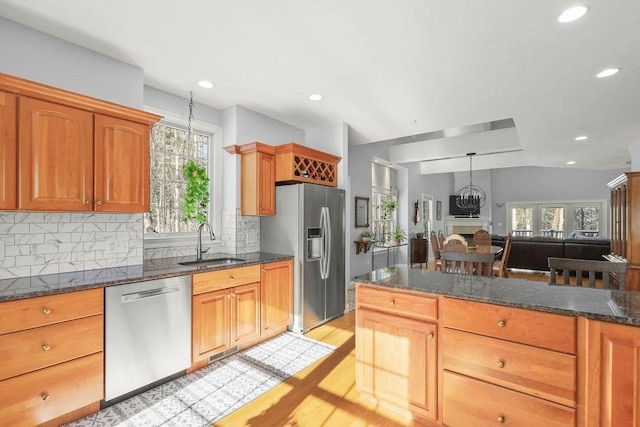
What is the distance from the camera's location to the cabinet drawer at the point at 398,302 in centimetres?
192

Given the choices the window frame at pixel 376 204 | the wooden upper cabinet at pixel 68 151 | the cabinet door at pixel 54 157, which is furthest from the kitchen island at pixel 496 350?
the window frame at pixel 376 204

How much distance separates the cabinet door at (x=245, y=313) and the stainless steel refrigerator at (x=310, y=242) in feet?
1.93

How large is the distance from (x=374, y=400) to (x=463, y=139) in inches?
231

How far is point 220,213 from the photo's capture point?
3.85m

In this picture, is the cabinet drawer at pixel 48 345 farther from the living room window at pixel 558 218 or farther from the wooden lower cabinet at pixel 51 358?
the living room window at pixel 558 218

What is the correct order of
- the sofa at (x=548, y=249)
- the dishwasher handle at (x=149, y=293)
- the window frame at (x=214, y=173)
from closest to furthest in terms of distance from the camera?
the dishwasher handle at (x=149, y=293), the window frame at (x=214, y=173), the sofa at (x=548, y=249)

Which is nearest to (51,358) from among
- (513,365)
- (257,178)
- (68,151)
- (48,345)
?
(48,345)

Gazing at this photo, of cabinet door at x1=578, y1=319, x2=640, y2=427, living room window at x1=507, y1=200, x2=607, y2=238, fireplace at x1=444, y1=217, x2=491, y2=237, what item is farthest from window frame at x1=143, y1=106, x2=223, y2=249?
living room window at x1=507, y1=200, x2=607, y2=238

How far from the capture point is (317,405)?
7.47ft

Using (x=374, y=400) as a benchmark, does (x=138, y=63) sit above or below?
above

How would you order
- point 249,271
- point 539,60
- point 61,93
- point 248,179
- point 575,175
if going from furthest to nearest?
point 575,175
point 248,179
point 249,271
point 539,60
point 61,93

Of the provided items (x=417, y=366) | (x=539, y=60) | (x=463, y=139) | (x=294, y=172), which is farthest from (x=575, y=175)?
(x=417, y=366)

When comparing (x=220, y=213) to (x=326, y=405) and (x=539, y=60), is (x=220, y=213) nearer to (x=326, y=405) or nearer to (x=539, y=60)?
(x=326, y=405)

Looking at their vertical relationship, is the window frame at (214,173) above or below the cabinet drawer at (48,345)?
above
